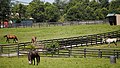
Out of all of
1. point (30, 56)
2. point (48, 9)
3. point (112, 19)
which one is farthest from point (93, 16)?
point (30, 56)

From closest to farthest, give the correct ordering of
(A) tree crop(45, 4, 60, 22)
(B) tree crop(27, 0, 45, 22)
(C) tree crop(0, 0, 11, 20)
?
(C) tree crop(0, 0, 11, 20) → (A) tree crop(45, 4, 60, 22) → (B) tree crop(27, 0, 45, 22)

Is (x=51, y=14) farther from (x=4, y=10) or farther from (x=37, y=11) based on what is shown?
Result: (x=4, y=10)

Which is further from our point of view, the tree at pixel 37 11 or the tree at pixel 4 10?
the tree at pixel 37 11

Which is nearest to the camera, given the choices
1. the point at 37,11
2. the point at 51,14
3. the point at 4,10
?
the point at 4,10

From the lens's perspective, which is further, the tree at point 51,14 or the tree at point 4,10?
the tree at point 51,14

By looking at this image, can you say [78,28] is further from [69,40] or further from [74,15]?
[74,15]

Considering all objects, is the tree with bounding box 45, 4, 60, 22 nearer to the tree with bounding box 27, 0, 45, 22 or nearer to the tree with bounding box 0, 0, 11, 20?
the tree with bounding box 27, 0, 45, 22

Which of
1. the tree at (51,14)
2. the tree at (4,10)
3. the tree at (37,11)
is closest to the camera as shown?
the tree at (4,10)

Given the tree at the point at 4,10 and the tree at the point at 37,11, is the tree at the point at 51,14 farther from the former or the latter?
the tree at the point at 4,10

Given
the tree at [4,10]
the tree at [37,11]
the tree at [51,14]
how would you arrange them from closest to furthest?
the tree at [4,10]
the tree at [51,14]
the tree at [37,11]

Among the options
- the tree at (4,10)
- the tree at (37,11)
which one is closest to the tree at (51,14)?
the tree at (37,11)

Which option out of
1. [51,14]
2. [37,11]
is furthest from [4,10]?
[51,14]

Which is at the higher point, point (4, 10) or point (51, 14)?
point (4, 10)

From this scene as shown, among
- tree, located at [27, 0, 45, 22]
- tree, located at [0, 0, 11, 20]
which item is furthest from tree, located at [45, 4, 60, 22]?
tree, located at [0, 0, 11, 20]
